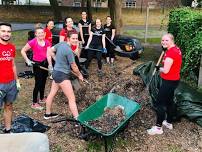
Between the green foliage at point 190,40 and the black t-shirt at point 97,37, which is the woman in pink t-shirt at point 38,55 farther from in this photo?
the green foliage at point 190,40

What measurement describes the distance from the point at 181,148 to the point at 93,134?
5.27 feet

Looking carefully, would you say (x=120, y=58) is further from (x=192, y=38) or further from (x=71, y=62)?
(x=71, y=62)

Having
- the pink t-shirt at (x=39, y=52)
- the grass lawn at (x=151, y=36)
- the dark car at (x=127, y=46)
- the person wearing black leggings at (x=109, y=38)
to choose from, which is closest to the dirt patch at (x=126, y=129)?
the pink t-shirt at (x=39, y=52)

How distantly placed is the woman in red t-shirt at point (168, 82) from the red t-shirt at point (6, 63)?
102 inches

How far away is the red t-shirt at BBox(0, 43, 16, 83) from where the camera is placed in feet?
19.2

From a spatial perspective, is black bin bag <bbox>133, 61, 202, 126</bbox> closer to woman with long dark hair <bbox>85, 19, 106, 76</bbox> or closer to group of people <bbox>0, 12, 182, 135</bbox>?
group of people <bbox>0, 12, 182, 135</bbox>

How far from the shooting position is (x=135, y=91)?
873 cm

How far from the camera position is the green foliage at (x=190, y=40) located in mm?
8880

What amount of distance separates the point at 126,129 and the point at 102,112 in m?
0.57

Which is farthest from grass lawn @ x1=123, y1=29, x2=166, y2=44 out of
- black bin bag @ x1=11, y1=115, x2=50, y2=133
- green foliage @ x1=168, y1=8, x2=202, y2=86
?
black bin bag @ x1=11, y1=115, x2=50, y2=133

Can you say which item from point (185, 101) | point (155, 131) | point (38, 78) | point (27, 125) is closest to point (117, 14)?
point (38, 78)

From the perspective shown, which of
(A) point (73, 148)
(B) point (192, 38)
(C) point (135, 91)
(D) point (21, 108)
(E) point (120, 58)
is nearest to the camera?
(A) point (73, 148)

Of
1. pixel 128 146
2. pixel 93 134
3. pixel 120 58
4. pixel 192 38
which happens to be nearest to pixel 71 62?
pixel 93 134

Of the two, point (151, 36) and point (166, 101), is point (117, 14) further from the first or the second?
point (166, 101)
